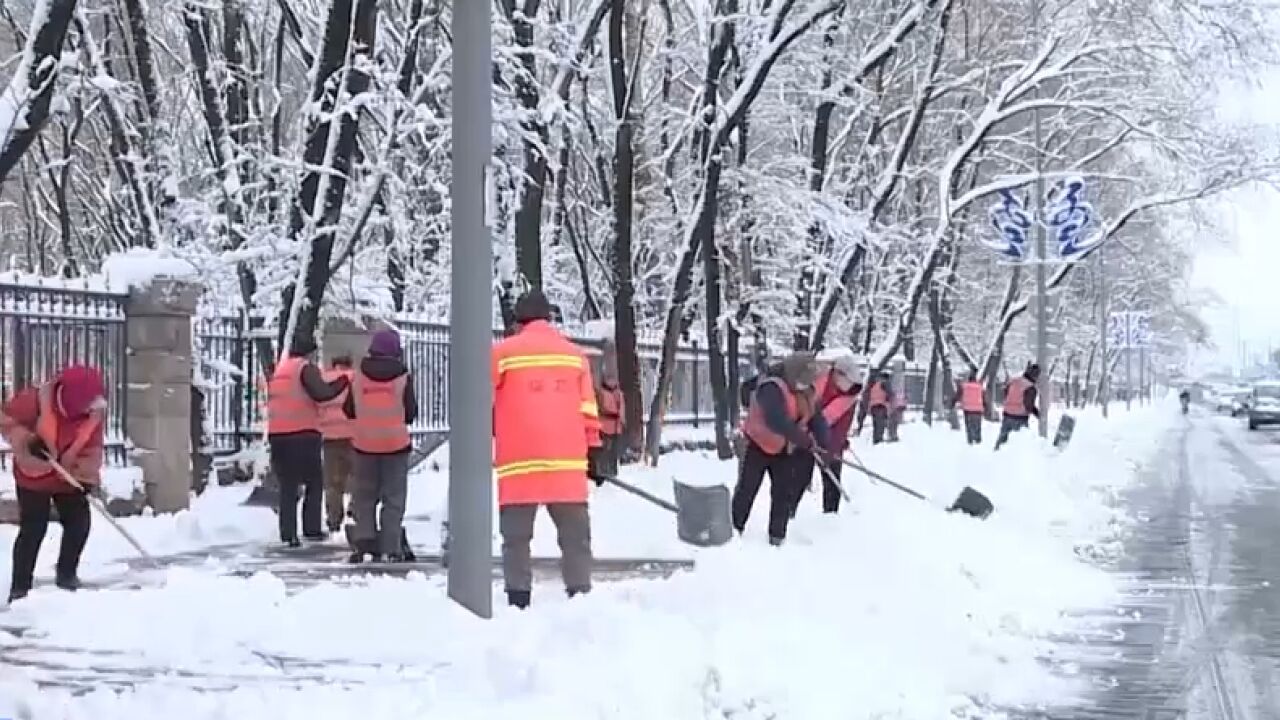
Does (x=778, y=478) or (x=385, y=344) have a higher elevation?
(x=385, y=344)

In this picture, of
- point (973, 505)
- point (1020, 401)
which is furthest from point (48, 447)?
point (1020, 401)

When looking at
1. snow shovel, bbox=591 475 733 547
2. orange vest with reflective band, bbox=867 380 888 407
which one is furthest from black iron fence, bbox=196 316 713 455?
orange vest with reflective band, bbox=867 380 888 407

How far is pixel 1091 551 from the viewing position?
15852 mm

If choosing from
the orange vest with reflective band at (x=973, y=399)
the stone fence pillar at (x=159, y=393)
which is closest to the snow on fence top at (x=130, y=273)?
the stone fence pillar at (x=159, y=393)

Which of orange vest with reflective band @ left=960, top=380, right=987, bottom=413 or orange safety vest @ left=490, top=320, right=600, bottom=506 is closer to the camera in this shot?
orange safety vest @ left=490, top=320, right=600, bottom=506

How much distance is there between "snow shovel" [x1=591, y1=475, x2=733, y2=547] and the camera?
525 inches

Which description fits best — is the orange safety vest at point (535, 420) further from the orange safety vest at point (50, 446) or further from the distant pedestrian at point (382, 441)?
the distant pedestrian at point (382, 441)

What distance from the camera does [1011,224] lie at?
A: 30453 millimetres

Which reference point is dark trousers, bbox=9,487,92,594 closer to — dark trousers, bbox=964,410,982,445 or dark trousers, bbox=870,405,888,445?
dark trousers, bbox=870,405,888,445

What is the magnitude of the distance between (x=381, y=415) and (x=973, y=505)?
747 cm

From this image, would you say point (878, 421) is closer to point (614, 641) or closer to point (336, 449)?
point (336, 449)

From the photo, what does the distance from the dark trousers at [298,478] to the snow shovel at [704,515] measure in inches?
97.4

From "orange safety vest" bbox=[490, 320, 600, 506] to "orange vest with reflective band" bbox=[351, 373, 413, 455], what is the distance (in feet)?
10.2

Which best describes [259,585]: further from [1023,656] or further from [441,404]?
[441,404]
